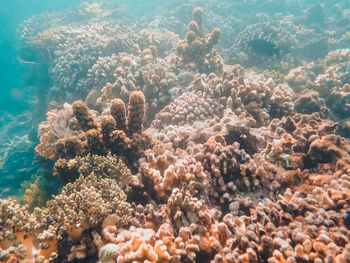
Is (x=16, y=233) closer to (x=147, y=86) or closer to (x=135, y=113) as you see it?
(x=135, y=113)

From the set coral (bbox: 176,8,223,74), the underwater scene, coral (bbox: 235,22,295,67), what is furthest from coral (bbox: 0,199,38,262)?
coral (bbox: 235,22,295,67)

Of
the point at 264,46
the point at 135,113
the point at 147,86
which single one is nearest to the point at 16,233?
the point at 135,113

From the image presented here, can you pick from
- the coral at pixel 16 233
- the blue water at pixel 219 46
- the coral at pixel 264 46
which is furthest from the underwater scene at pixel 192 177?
the blue water at pixel 219 46

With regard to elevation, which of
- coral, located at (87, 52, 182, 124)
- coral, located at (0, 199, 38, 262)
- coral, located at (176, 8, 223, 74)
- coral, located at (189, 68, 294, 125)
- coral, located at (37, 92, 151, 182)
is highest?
coral, located at (176, 8, 223, 74)

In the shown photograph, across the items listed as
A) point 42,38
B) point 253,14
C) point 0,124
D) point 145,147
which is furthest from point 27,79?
point 253,14

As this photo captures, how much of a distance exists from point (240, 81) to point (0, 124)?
Result: 79.8 feet

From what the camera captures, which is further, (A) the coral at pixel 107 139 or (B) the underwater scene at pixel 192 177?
(A) the coral at pixel 107 139

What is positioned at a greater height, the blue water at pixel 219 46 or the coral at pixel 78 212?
the blue water at pixel 219 46

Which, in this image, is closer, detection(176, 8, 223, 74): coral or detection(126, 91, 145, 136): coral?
detection(126, 91, 145, 136): coral

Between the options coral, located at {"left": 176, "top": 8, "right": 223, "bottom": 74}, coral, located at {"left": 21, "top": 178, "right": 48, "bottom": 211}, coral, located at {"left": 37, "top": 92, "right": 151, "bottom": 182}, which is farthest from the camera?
coral, located at {"left": 176, "top": 8, "right": 223, "bottom": 74}

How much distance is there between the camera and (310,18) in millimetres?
19344

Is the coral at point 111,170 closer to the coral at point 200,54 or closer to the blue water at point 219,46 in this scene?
the blue water at point 219,46

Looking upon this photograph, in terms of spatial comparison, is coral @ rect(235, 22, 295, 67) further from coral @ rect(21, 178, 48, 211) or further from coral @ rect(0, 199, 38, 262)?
coral @ rect(0, 199, 38, 262)

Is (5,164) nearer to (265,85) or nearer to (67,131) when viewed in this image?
(67,131)
